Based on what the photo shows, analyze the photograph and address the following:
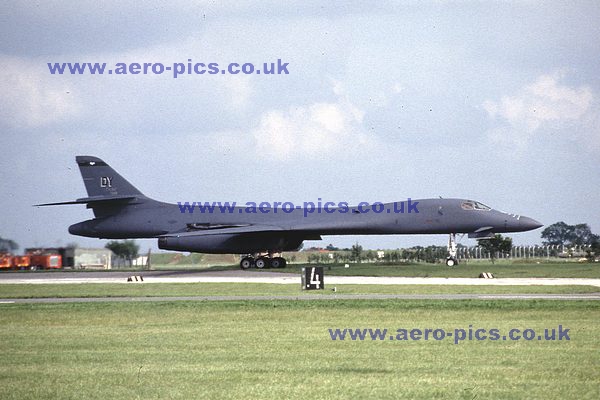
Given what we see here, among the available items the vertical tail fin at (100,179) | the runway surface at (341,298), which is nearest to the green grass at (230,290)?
the runway surface at (341,298)

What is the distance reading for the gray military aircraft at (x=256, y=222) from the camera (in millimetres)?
45219

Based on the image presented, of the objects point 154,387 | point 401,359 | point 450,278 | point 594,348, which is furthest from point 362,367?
point 450,278

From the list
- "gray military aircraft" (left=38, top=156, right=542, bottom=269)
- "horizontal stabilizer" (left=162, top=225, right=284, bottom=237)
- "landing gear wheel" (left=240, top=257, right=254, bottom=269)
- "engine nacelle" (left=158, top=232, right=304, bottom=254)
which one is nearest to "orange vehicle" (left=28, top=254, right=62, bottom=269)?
"gray military aircraft" (left=38, top=156, right=542, bottom=269)

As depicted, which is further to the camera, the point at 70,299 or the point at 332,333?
the point at 70,299

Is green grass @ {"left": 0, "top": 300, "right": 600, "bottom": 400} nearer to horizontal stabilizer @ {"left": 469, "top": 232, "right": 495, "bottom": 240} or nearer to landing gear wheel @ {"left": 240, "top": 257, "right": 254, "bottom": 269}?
horizontal stabilizer @ {"left": 469, "top": 232, "right": 495, "bottom": 240}

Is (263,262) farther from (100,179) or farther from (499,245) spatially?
(499,245)

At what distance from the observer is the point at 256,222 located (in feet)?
160

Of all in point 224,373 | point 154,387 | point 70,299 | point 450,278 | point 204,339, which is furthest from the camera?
point 450,278

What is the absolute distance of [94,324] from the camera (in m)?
19.3

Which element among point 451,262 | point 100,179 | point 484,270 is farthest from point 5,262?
point 484,270

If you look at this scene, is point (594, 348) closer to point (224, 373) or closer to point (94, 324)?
point (224, 373)

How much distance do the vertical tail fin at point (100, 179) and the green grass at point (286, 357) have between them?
29.3 m

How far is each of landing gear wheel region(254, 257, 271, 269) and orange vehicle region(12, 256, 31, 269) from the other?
25288 millimetres

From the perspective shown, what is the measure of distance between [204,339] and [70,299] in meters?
13.2
